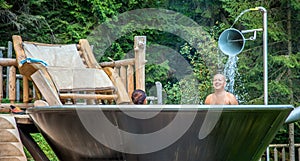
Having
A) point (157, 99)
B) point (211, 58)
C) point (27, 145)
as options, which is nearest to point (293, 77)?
point (211, 58)

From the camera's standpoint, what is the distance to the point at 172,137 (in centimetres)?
199

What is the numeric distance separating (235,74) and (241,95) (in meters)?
0.40

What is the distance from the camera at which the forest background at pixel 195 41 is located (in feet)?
27.6

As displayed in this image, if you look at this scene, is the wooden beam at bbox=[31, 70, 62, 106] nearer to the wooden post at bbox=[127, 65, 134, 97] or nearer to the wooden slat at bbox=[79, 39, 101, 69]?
the wooden post at bbox=[127, 65, 134, 97]

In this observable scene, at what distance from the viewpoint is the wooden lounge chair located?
3676 millimetres

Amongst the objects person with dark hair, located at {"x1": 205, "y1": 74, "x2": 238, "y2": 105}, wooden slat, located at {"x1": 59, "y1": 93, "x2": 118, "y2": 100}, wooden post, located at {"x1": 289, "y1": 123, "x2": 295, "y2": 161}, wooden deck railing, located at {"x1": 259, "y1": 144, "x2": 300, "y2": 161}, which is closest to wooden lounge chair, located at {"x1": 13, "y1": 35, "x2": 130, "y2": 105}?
wooden slat, located at {"x1": 59, "y1": 93, "x2": 118, "y2": 100}

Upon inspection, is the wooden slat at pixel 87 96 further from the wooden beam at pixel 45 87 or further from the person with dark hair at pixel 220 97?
the person with dark hair at pixel 220 97

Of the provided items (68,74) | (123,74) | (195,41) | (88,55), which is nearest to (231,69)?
(195,41)

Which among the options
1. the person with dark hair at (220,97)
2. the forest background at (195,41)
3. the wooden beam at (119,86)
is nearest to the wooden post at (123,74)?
the wooden beam at (119,86)

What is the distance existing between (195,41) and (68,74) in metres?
5.62

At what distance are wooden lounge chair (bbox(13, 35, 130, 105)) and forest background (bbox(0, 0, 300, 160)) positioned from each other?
3621mm

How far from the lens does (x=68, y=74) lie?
4.11 meters

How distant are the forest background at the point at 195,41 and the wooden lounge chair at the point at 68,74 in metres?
3.62

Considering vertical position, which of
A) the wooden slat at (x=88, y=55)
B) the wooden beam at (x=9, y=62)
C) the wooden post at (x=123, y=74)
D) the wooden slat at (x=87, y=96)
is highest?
the wooden slat at (x=88, y=55)
